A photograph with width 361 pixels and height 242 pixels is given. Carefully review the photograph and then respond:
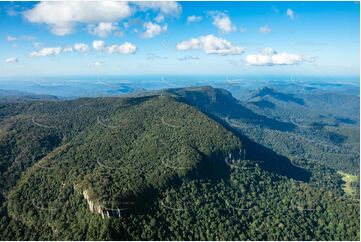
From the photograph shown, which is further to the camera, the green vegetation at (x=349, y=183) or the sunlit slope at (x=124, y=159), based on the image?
the green vegetation at (x=349, y=183)

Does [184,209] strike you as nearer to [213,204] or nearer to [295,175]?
[213,204]

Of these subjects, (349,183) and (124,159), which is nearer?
(124,159)

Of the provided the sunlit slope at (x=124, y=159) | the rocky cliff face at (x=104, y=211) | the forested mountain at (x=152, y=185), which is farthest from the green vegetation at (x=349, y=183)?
the rocky cliff face at (x=104, y=211)

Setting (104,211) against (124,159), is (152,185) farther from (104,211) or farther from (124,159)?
(124,159)

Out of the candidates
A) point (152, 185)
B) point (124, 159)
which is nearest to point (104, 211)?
point (152, 185)

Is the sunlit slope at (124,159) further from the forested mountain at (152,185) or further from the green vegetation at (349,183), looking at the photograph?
Answer: the green vegetation at (349,183)

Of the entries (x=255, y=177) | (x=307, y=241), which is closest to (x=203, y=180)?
(x=255, y=177)

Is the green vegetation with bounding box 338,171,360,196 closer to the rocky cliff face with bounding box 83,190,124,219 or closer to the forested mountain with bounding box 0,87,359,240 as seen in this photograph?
the forested mountain with bounding box 0,87,359,240

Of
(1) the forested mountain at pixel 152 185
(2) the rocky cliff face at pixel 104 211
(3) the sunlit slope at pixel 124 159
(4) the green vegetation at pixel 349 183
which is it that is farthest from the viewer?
(4) the green vegetation at pixel 349 183
